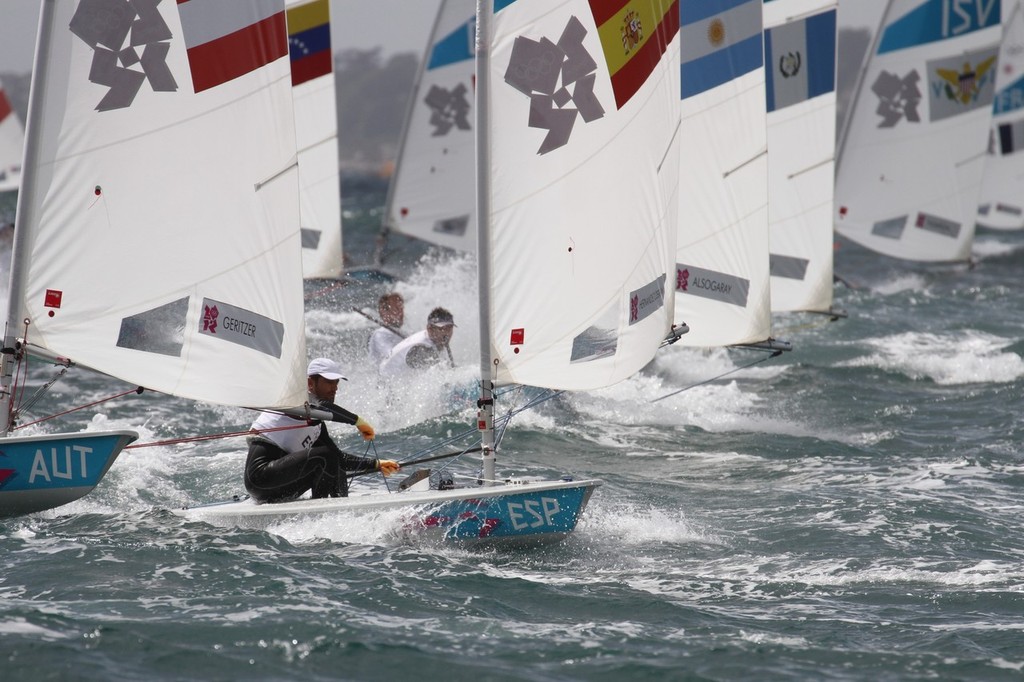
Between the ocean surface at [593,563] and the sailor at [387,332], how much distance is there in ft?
0.85

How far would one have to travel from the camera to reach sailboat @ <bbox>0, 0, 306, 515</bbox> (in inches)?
262

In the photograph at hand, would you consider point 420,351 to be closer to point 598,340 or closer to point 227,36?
point 598,340

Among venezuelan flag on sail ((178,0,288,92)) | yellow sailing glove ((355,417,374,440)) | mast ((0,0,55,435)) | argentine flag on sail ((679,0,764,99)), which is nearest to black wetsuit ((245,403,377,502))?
yellow sailing glove ((355,417,374,440))

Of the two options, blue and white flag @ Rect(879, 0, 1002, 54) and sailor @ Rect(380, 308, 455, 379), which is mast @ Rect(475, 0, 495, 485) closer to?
sailor @ Rect(380, 308, 455, 379)


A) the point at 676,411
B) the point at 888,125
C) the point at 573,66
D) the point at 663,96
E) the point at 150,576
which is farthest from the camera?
the point at 888,125

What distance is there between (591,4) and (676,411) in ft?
17.4

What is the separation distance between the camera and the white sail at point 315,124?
16.0m

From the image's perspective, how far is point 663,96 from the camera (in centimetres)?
792

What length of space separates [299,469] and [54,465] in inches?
48.3

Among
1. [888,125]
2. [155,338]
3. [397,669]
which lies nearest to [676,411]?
[155,338]

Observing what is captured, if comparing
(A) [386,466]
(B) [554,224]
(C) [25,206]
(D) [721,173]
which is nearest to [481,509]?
(A) [386,466]

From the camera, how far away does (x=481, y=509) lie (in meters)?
6.75

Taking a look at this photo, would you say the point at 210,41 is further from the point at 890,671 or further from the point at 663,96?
the point at 890,671

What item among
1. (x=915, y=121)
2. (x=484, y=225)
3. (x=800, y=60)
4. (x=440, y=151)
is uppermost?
(x=915, y=121)
